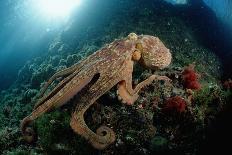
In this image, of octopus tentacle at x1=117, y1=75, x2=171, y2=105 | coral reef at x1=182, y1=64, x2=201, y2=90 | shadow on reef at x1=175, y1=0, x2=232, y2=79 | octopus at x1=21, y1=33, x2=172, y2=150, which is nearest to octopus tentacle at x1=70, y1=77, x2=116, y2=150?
octopus at x1=21, y1=33, x2=172, y2=150

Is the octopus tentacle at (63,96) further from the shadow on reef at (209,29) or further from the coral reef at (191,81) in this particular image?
the shadow on reef at (209,29)

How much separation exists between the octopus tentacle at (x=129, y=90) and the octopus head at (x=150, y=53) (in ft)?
0.99

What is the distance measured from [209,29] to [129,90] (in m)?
10.4

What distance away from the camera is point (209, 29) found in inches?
593

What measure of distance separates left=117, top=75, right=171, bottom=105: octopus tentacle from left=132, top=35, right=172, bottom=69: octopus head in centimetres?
30

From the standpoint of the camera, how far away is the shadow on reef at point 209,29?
1393 centimetres

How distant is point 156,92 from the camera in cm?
653

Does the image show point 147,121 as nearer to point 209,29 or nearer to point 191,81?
point 191,81

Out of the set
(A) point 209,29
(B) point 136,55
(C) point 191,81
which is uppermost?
(B) point 136,55

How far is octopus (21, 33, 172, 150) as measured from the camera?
5.37m

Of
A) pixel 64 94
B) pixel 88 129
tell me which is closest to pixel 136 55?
pixel 64 94

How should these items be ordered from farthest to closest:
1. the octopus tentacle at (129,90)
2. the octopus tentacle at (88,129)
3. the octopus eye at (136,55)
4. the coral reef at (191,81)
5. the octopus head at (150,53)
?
the coral reef at (191,81)
the octopus head at (150,53)
the octopus eye at (136,55)
the octopus tentacle at (129,90)
the octopus tentacle at (88,129)

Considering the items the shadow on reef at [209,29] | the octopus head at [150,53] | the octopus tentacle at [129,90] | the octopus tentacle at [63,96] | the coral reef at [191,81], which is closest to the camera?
the octopus tentacle at [63,96]

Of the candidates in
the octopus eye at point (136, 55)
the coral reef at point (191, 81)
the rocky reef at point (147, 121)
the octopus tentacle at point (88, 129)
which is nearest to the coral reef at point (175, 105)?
the rocky reef at point (147, 121)
